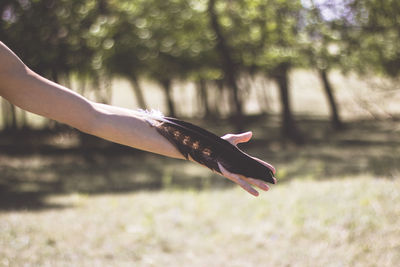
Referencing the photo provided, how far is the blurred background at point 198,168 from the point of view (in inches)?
215

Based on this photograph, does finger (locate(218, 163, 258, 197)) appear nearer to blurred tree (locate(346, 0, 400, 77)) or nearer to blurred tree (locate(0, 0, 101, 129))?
blurred tree (locate(346, 0, 400, 77))

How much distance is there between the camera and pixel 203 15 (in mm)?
21391

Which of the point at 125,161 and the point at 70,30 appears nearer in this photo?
the point at 70,30

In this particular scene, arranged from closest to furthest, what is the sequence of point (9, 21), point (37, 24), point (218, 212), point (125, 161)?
point (218, 212)
point (9, 21)
point (37, 24)
point (125, 161)

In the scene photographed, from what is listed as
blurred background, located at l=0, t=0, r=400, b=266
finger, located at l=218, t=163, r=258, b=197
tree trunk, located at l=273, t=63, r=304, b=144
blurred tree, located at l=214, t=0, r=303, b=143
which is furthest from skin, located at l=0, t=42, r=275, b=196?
tree trunk, located at l=273, t=63, r=304, b=144

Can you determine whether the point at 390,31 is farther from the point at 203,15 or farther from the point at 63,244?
the point at 203,15

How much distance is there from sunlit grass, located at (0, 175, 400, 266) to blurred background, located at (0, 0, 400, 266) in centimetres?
2

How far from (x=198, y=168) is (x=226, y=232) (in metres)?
9.68

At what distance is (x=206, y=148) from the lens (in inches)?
96.4

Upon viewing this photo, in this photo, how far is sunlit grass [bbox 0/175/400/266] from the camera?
16.5 ft

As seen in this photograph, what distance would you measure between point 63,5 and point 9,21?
7.44 feet

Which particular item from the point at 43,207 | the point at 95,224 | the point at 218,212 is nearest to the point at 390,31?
the point at 218,212

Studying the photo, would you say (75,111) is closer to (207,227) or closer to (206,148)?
(206,148)

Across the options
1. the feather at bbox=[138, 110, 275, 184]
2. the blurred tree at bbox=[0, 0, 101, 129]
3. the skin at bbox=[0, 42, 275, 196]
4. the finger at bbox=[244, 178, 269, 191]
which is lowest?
the blurred tree at bbox=[0, 0, 101, 129]
